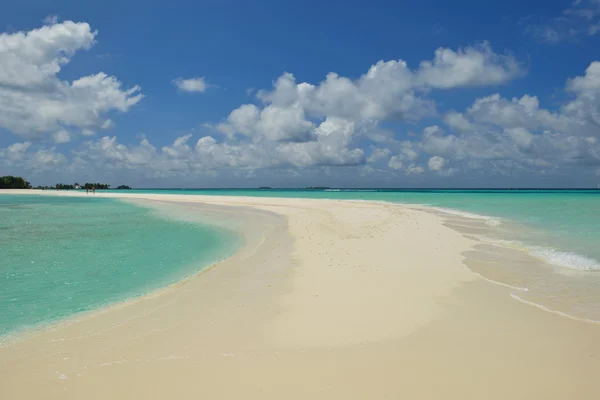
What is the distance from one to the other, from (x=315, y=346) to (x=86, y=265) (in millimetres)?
9716

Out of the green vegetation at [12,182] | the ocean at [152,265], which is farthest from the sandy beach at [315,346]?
the green vegetation at [12,182]

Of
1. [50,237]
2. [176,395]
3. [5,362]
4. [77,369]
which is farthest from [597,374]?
[50,237]

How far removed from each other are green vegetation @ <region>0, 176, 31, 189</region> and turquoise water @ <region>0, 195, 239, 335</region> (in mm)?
145718

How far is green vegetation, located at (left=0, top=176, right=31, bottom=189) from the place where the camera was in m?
131

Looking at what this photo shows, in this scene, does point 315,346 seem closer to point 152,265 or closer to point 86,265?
point 152,265

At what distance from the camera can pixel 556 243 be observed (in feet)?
51.0

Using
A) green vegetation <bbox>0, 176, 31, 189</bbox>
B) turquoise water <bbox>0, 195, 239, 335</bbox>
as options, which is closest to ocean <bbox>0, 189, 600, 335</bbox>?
turquoise water <bbox>0, 195, 239, 335</bbox>

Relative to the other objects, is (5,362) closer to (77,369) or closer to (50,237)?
(77,369)

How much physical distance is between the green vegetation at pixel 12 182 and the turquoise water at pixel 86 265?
14572cm

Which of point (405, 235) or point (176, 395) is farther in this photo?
point (405, 235)

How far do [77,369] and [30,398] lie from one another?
0.63 meters

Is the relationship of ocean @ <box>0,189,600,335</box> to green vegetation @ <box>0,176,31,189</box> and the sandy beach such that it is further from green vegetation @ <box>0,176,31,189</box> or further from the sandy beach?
green vegetation @ <box>0,176,31,189</box>

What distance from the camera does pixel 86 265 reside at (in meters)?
11.7

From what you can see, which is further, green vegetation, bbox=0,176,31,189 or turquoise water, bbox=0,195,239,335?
green vegetation, bbox=0,176,31,189
